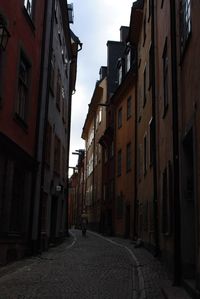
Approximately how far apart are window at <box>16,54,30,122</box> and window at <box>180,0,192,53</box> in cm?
502

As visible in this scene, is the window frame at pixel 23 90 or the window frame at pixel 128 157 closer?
the window frame at pixel 23 90

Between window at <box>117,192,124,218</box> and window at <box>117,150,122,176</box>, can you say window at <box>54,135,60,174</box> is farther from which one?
window at <box>117,150,122,176</box>

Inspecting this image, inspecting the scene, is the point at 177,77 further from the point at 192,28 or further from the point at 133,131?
the point at 133,131

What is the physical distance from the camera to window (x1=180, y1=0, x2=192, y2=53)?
10012 millimetres

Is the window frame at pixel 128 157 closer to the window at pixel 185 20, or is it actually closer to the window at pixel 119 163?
the window at pixel 119 163

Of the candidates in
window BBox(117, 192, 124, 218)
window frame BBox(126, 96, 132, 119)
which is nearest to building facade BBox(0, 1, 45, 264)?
window frame BBox(126, 96, 132, 119)

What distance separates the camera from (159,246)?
15672 mm

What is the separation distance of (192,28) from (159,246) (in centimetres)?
810

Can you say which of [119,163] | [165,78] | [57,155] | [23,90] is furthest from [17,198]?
[119,163]

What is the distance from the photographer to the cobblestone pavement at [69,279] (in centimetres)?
904

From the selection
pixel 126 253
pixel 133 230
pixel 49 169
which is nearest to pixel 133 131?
pixel 133 230

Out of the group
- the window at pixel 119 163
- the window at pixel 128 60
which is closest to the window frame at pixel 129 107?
the window at pixel 128 60

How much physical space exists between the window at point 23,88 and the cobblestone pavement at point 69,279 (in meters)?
3.99

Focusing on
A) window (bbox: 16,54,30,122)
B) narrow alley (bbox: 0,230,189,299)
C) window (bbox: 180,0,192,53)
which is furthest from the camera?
window (bbox: 16,54,30,122)
